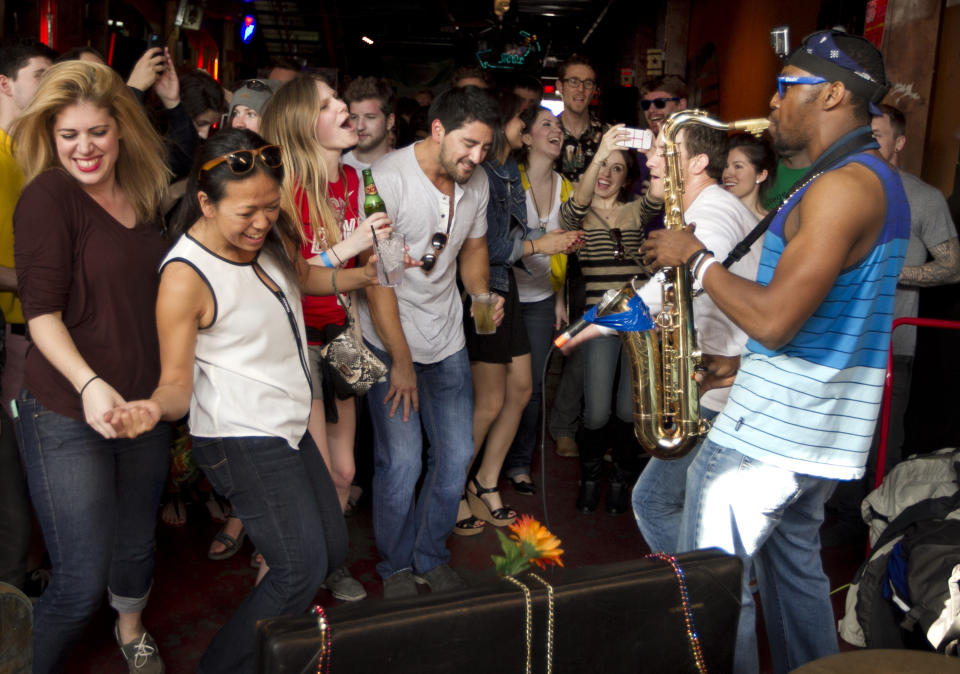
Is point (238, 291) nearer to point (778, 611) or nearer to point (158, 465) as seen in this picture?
point (158, 465)

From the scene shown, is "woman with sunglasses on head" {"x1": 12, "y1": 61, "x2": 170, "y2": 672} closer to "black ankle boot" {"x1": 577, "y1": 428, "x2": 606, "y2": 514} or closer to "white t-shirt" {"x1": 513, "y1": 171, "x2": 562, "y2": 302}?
"white t-shirt" {"x1": 513, "y1": 171, "x2": 562, "y2": 302}

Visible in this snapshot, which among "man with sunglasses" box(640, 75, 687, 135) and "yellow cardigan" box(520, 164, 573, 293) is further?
"man with sunglasses" box(640, 75, 687, 135)

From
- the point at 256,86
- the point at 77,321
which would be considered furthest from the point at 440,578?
the point at 256,86

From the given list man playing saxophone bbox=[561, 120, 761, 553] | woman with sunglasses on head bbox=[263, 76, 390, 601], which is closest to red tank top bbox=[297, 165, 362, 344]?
woman with sunglasses on head bbox=[263, 76, 390, 601]

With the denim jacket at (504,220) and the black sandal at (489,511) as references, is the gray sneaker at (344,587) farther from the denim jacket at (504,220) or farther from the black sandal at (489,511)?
the denim jacket at (504,220)

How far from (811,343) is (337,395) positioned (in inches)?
67.1

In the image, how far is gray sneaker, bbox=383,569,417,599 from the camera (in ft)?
11.8

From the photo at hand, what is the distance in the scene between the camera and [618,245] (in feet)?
15.1

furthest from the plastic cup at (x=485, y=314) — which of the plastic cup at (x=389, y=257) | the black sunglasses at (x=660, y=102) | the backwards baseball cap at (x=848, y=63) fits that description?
the black sunglasses at (x=660, y=102)

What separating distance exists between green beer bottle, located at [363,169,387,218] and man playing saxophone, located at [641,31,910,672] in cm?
124

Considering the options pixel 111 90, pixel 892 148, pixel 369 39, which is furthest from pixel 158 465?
pixel 369 39

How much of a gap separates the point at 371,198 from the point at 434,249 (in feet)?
1.10

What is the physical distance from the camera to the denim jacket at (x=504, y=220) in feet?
13.6

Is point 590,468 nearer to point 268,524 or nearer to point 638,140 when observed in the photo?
point 638,140
